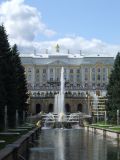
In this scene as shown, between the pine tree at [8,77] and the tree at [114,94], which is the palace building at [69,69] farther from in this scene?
the pine tree at [8,77]

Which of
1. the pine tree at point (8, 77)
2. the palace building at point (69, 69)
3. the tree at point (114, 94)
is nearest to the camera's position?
the pine tree at point (8, 77)

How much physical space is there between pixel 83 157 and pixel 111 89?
34716 mm

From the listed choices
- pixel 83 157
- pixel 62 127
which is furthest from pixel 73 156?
pixel 62 127

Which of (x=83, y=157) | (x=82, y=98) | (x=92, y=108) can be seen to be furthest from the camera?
(x=82, y=98)

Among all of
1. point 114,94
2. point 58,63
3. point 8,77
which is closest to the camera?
point 8,77

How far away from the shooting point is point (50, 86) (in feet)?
488

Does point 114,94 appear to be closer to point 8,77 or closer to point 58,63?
point 8,77

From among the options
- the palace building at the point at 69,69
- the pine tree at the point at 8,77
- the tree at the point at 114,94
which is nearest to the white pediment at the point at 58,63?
the palace building at the point at 69,69

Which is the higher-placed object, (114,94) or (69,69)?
(69,69)

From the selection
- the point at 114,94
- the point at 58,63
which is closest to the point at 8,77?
the point at 114,94

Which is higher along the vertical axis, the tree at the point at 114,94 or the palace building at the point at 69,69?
the palace building at the point at 69,69

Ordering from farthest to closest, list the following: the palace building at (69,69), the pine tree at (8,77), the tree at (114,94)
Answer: the palace building at (69,69) → the tree at (114,94) → the pine tree at (8,77)

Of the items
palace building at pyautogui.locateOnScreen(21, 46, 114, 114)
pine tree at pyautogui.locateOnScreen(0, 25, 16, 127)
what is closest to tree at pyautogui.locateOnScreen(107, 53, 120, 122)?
pine tree at pyautogui.locateOnScreen(0, 25, 16, 127)

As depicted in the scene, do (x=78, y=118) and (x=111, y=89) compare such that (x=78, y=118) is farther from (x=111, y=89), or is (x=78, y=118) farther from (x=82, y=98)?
(x=82, y=98)
